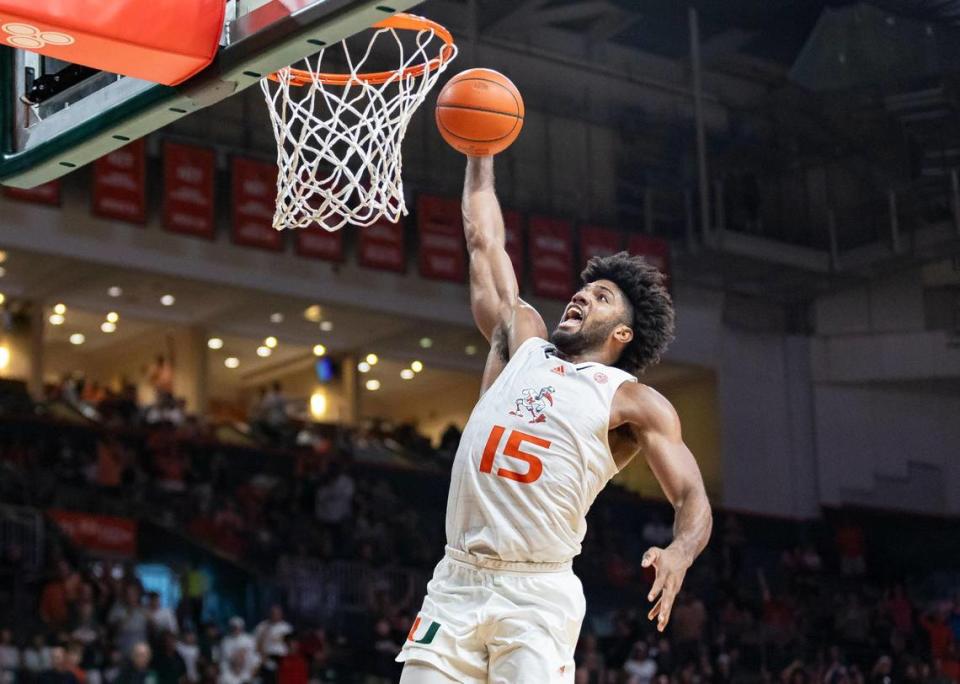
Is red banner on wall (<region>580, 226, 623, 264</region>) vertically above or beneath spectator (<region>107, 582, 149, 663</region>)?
above

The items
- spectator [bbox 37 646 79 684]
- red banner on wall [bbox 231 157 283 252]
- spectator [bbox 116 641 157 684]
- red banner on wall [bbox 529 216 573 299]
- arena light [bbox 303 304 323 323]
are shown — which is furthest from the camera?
arena light [bbox 303 304 323 323]

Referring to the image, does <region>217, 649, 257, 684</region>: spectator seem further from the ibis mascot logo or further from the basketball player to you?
the ibis mascot logo

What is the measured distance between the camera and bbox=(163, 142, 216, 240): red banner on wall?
2041 centimetres

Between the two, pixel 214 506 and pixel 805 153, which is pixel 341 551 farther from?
pixel 805 153

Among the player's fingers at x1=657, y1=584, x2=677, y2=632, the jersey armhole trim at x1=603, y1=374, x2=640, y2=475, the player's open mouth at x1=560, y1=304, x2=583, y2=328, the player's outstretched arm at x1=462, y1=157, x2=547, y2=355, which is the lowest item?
the player's fingers at x1=657, y1=584, x2=677, y2=632

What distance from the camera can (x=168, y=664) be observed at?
44.8ft

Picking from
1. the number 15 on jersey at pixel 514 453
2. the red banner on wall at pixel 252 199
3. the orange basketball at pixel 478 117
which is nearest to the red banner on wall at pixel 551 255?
the red banner on wall at pixel 252 199

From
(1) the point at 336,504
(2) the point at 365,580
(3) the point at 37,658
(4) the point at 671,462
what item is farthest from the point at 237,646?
(4) the point at 671,462

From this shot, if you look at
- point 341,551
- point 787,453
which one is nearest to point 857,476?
point 787,453

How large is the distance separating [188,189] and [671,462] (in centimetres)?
1649

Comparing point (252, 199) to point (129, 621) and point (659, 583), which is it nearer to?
point (129, 621)

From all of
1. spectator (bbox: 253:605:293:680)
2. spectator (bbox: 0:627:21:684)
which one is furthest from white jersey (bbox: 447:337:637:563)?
spectator (bbox: 253:605:293:680)

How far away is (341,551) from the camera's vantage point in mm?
19438

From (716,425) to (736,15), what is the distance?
684 cm
